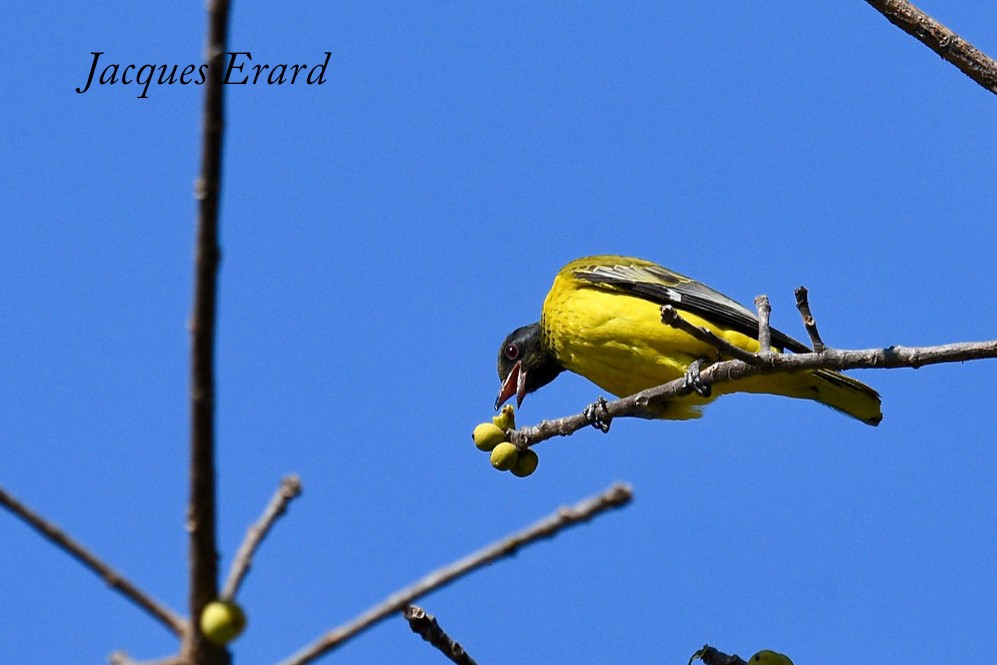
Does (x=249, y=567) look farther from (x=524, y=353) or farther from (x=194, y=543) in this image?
(x=524, y=353)

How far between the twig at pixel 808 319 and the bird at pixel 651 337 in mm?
1644

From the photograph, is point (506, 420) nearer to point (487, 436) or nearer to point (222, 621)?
point (487, 436)

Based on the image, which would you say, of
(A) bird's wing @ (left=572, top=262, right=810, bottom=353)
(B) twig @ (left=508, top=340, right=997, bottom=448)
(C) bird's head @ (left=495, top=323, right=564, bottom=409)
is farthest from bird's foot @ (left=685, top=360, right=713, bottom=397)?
(C) bird's head @ (left=495, top=323, right=564, bottom=409)

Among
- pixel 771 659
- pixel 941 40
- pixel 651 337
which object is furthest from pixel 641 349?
pixel 771 659

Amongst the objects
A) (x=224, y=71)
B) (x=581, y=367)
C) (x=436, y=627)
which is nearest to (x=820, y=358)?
(x=436, y=627)

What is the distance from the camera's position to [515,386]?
8102mm

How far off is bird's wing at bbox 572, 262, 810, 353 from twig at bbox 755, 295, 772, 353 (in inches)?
60.6

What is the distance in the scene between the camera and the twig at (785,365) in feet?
13.4

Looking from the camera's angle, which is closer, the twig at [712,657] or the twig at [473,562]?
the twig at [473,562]

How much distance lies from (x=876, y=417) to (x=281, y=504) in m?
5.53

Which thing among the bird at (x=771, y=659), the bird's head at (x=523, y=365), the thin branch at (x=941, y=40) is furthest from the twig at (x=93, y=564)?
the bird's head at (x=523, y=365)

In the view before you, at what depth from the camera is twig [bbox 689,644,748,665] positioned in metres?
3.96

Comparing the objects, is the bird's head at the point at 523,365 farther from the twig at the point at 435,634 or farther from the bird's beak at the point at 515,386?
the twig at the point at 435,634

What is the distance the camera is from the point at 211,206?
148 cm
